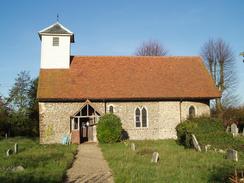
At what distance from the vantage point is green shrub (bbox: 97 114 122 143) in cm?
2667

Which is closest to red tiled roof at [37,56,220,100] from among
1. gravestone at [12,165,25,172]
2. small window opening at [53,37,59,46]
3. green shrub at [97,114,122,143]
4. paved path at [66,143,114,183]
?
small window opening at [53,37,59,46]

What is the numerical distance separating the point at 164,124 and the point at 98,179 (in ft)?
60.2

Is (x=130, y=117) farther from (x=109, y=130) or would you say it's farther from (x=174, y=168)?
(x=174, y=168)

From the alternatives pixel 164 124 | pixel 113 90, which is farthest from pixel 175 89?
pixel 113 90

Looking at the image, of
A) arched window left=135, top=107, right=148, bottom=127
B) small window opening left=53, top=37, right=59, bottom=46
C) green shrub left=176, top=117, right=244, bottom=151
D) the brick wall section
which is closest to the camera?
green shrub left=176, top=117, right=244, bottom=151

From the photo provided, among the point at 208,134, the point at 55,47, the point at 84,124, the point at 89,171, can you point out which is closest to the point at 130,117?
the point at 84,124

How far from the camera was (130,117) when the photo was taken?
1184 inches

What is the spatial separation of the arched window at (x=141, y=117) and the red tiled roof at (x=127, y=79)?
1.35 meters

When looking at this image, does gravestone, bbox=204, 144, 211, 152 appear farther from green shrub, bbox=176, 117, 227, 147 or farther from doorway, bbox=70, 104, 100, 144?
doorway, bbox=70, 104, 100, 144

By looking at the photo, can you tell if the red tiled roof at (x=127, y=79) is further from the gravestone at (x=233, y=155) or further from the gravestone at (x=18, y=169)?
the gravestone at (x=18, y=169)

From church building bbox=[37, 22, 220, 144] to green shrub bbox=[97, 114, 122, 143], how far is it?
2157mm

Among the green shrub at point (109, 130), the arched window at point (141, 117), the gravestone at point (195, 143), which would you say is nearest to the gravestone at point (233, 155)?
the gravestone at point (195, 143)

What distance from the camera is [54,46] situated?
3195 cm

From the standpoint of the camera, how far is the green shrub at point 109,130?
2667cm
